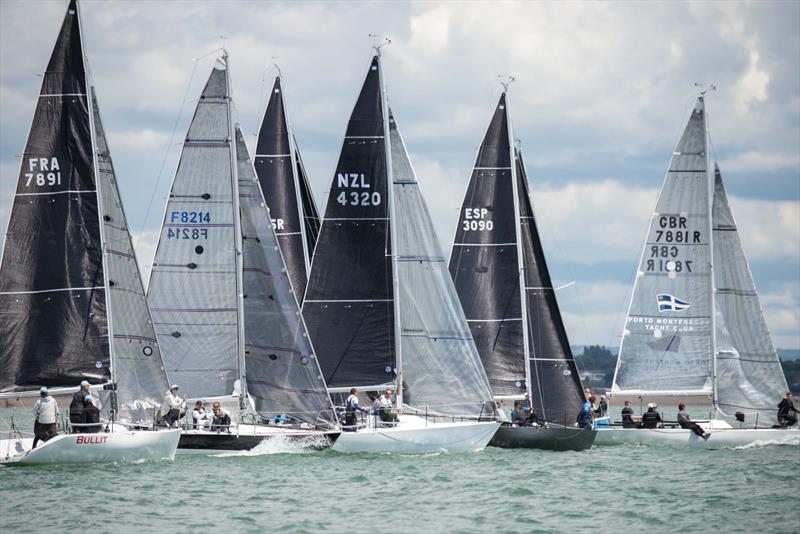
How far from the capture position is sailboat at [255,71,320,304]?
4147 cm

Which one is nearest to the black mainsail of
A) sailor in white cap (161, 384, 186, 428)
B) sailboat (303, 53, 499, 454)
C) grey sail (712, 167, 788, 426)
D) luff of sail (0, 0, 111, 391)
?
sailboat (303, 53, 499, 454)

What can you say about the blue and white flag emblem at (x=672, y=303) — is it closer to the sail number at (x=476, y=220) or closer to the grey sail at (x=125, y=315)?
the sail number at (x=476, y=220)

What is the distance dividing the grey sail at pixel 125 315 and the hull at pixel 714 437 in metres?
14.2

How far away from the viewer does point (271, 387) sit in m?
33.9

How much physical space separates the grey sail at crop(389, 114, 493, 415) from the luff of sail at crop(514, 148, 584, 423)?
443cm

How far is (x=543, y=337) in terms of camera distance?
4041 centimetres

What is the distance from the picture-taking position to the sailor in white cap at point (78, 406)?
29.3 meters

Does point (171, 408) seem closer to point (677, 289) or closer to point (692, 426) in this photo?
point (692, 426)

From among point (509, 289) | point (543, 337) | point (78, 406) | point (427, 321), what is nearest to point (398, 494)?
point (78, 406)

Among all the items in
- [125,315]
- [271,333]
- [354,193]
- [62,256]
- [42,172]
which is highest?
[354,193]

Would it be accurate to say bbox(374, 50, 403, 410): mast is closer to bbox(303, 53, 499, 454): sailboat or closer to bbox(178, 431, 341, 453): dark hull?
bbox(303, 53, 499, 454): sailboat

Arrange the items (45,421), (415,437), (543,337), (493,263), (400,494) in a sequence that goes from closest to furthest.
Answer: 1. (400,494)
2. (45,421)
3. (415,437)
4. (543,337)
5. (493,263)

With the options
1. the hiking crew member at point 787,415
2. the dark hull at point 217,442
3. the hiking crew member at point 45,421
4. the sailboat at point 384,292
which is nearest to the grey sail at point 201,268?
the dark hull at point 217,442

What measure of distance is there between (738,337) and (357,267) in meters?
12.6
